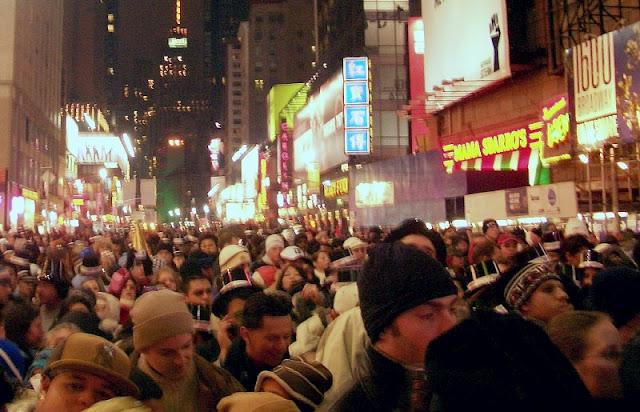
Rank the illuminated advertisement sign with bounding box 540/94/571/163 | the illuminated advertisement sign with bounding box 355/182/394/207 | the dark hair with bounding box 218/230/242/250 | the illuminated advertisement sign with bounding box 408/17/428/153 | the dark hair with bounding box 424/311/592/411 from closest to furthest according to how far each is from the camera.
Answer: the dark hair with bounding box 424/311/592/411 < the dark hair with bounding box 218/230/242/250 < the illuminated advertisement sign with bounding box 540/94/571/163 < the illuminated advertisement sign with bounding box 355/182/394/207 < the illuminated advertisement sign with bounding box 408/17/428/153

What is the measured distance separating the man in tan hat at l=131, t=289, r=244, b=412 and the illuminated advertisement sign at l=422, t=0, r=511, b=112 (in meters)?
26.7

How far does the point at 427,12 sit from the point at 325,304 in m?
34.1

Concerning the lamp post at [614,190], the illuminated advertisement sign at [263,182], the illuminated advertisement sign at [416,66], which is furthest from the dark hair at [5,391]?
the illuminated advertisement sign at [263,182]

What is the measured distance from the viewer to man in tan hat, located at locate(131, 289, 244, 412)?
3908mm

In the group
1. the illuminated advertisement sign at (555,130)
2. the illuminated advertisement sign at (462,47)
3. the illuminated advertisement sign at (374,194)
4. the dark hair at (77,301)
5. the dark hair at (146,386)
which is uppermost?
the illuminated advertisement sign at (462,47)

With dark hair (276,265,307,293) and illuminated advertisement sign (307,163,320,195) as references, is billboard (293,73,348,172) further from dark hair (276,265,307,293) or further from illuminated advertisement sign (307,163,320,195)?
dark hair (276,265,307,293)

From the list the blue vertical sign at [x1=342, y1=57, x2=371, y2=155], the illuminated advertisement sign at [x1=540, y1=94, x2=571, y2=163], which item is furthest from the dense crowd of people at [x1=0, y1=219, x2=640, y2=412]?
the blue vertical sign at [x1=342, y1=57, x2=371, y2=155]

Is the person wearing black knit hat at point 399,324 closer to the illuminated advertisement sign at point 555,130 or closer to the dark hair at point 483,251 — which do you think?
the dark hair at point 483,251

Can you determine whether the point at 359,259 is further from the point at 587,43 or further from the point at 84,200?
the point at 84,200

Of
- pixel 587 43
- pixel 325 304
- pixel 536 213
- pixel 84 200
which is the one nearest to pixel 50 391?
pixel 325 304

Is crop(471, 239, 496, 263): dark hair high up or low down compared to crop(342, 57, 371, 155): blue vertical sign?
down

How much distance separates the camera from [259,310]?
481 cm

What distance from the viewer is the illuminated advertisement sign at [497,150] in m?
28.0

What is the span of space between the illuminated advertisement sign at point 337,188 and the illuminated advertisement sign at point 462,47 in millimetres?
18206
